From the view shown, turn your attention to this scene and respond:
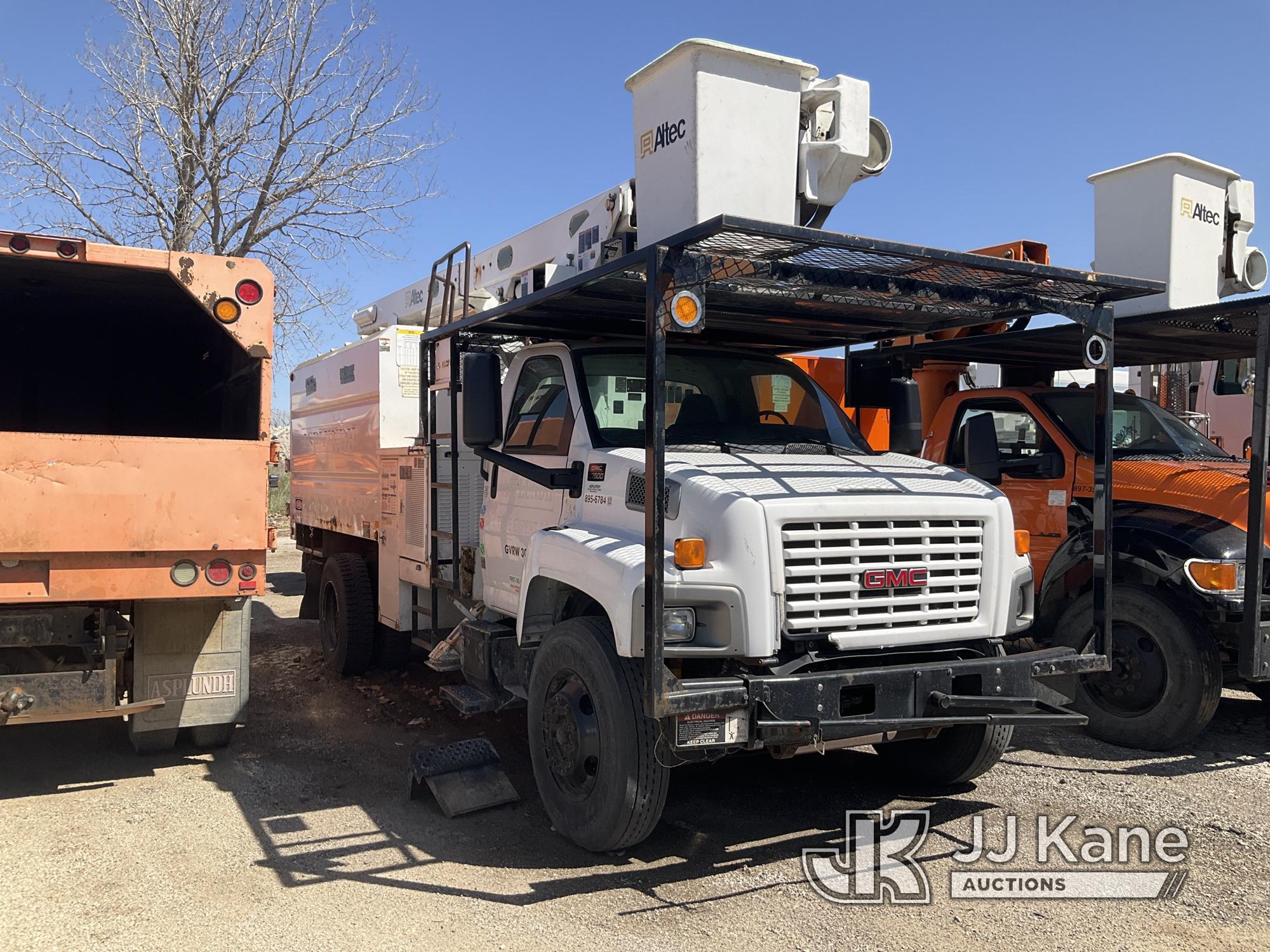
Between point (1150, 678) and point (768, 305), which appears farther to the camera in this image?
point (1150, 678)

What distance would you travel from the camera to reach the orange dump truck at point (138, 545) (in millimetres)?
4977

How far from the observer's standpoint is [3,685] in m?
5.06

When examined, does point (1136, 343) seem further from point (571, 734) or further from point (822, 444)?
point (571, 734)

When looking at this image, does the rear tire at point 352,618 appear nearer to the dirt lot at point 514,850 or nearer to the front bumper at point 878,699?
the dirt lot at point 514,850

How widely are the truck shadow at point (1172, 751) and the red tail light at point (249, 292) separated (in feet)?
16.9

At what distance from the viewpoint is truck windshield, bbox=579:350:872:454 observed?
206 inches

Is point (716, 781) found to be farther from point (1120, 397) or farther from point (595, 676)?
point (1120, 397)

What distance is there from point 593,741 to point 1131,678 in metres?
3.68

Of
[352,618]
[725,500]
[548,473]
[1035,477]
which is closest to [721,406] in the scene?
[548,473]

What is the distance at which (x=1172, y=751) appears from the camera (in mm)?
6031

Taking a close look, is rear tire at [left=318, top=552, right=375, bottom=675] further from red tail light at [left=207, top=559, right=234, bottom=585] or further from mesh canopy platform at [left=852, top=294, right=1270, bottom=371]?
mesh canopy platform at [left=852, top=294, right=1270, bottom=371]

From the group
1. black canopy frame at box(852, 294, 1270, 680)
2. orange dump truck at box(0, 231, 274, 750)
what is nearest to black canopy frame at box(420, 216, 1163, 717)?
black canopy frame at box(852, 294, 1270, 680)

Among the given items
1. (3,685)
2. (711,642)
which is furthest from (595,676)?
(3,685)

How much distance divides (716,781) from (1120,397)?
4.23 metres
